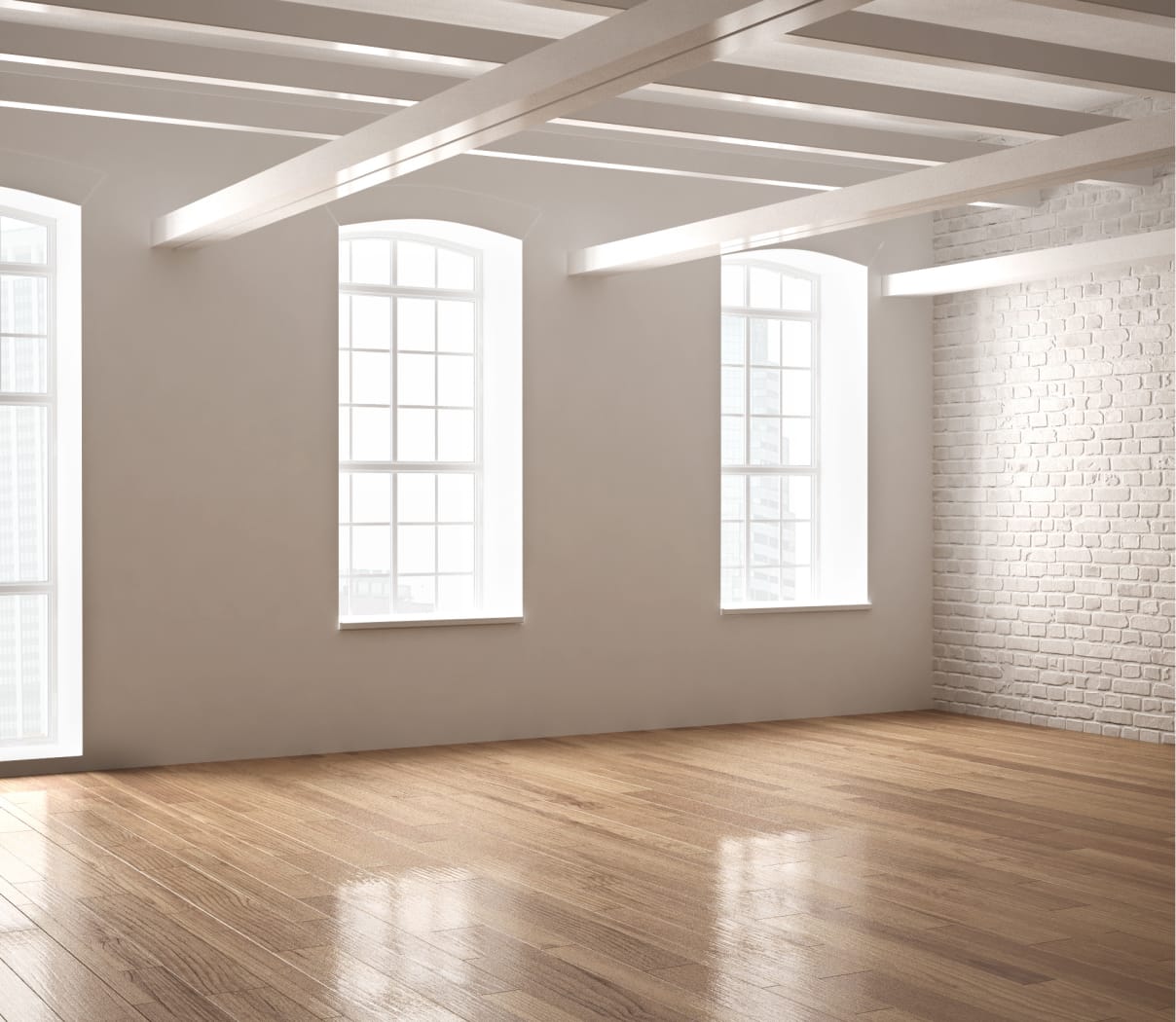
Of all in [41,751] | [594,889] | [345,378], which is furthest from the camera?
[345,378]

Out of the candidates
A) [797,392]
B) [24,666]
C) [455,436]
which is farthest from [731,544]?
[24,666]

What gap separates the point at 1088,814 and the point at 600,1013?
3.48 meters

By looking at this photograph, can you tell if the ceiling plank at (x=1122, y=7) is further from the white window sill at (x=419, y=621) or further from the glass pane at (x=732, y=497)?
the glass pane at (x=732, y=497)

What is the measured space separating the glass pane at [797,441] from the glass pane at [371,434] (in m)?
2.75

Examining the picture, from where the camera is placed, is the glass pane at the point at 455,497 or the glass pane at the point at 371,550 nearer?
the glass pane at the point at 371,550

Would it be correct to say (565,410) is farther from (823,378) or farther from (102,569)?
(102,569)

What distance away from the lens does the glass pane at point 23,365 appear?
26.1 ft

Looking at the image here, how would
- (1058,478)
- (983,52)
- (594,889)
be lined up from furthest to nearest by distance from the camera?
(1058,478) → (983,52) → (594,889)

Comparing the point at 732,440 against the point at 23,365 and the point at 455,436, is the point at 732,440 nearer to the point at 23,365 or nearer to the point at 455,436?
the point at 455,436

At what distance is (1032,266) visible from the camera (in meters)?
8.58

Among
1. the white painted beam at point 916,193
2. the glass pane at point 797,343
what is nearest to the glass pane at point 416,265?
the white painted beam at point 916,193

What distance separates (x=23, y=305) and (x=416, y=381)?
219 cm

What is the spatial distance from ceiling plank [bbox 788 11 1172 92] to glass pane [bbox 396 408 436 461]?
371cm

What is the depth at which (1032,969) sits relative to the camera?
14.4 feet
